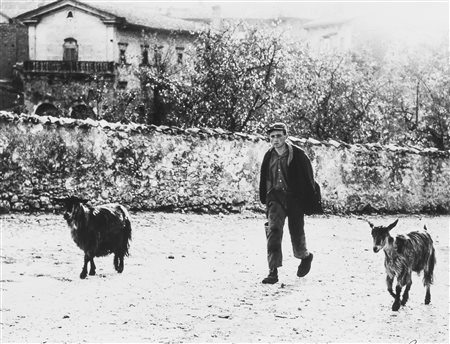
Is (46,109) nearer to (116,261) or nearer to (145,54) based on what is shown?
(145,54)

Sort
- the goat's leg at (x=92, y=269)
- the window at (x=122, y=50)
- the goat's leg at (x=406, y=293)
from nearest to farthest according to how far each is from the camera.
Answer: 1. the goat's leg at (x=406, y=293)
2. the goat's leg at (x=92, y=269)
3. the window at (x=122, y=50)

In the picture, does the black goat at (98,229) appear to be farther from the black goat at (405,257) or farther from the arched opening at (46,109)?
the arched opening at (46,109)

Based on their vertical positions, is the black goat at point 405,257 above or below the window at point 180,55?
below

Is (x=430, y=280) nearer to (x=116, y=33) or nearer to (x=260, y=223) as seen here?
(x=260, y=223)

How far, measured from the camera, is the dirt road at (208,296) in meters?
5.02

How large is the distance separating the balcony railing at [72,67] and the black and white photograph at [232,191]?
106mm

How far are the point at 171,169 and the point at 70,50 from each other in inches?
897

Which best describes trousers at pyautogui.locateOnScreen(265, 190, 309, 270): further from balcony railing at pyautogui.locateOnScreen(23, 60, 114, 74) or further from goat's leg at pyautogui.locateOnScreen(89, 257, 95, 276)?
balcony railing at pyautogui.locateOnScreen(23, 60, 114, 74)

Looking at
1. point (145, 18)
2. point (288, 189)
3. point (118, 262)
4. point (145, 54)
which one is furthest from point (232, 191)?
point (145, 18)

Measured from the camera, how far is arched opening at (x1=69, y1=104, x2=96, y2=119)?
2860 centimetres

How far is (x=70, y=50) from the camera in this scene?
33844 mm

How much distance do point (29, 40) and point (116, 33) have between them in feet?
14.3

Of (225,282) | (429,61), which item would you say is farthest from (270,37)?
(225,282)

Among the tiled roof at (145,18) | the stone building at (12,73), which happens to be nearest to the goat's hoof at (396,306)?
the stone building at (12,73)
